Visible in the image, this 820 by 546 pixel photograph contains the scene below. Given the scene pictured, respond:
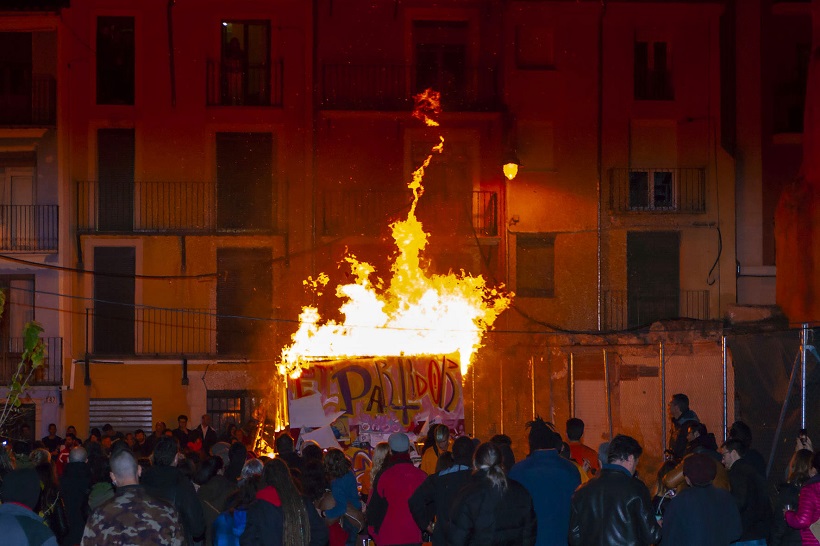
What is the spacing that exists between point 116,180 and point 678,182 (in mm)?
14427

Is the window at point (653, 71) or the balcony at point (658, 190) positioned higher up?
the window at point (653, 71)

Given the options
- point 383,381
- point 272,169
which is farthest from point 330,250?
point 383,381

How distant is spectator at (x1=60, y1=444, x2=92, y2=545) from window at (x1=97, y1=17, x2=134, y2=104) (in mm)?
19174

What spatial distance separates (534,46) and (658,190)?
4.95 metres

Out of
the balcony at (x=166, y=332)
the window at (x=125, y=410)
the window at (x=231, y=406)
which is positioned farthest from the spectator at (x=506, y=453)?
the window at (x=125, y=410)

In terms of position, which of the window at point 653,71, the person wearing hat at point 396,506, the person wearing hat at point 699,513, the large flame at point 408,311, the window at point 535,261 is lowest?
the person wearing hat at point 396,506

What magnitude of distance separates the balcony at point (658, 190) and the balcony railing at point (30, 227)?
14175mm

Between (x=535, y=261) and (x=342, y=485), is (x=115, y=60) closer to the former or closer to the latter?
(x=535, y=261)

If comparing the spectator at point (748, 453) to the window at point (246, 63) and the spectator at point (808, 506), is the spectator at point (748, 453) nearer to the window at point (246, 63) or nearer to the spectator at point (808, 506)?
the spectator at point (808, 506)

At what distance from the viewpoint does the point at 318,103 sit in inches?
1132

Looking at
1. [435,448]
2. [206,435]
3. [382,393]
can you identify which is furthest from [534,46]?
[435,448]

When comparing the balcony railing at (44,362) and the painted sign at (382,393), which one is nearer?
the painted sign at (382,393)

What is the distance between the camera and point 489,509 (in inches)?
314

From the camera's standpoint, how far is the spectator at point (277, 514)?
752 cm
